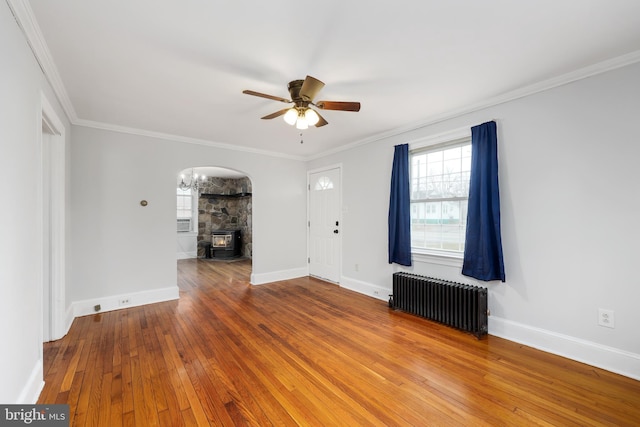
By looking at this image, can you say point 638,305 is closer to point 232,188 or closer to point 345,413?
point 345,413

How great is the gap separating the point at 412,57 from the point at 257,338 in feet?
10.1

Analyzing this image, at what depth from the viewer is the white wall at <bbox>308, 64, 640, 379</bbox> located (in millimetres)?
2215

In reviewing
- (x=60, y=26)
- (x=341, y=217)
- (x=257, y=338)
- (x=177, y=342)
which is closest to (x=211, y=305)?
(x=177, y=342)

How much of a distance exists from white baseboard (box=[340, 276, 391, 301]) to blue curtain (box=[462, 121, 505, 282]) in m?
1.40

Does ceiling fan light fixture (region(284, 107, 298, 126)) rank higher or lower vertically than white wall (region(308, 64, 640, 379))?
higher

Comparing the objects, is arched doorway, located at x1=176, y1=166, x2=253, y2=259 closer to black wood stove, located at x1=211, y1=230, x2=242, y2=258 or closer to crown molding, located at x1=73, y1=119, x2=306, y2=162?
black wood stove, located at x1=211, y1=230, x2=242, y2=258

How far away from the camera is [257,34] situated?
1881 millimetres

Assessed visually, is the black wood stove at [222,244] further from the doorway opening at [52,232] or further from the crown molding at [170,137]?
the doorway opening at [52,232]

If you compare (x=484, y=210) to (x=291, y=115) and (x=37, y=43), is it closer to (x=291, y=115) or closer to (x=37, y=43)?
(x=291, y=115)

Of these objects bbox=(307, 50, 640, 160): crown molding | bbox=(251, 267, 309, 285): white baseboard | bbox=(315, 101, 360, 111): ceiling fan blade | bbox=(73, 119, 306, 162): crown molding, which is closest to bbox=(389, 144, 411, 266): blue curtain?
bbox=(307, 50, 640, 160): crown molding

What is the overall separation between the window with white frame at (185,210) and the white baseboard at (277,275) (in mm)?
4309

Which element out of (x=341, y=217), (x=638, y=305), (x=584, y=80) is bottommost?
(x=638, y=305)

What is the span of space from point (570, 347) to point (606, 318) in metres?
0.40

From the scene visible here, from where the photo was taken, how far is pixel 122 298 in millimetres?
3795
